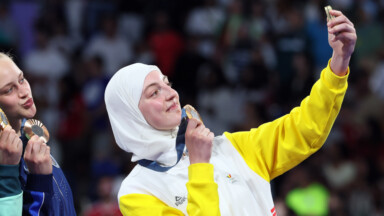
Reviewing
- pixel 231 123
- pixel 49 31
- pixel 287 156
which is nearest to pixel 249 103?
pixel 231 123

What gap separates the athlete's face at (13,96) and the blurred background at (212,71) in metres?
3.15

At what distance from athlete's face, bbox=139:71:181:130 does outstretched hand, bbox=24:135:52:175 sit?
0.46m

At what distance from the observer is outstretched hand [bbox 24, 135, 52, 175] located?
3.06 m

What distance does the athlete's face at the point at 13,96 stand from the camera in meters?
3.20

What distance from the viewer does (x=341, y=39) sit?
302 centimetres

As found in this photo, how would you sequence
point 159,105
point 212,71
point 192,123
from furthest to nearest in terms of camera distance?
point 212,71, point 159,105, point 192,123

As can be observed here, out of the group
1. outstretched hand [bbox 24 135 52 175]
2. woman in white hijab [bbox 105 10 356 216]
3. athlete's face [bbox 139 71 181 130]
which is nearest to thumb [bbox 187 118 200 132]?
woman in white hijab [bbox 105 10 356 216]

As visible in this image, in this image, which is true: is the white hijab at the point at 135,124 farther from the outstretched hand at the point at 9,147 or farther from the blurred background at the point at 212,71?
the blurred background at the point at 212,71

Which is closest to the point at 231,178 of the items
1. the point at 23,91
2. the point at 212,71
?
the point at 23,91

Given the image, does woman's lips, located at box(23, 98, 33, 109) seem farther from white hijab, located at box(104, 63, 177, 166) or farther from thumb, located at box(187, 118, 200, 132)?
thumb, located at box(187, 118, 200, 132)

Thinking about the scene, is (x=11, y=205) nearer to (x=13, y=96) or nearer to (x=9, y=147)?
(x=9, y=147)

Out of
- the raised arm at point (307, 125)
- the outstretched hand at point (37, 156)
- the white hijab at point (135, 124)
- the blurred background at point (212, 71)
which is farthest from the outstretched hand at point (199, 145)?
the blurred background at point (212, 71)

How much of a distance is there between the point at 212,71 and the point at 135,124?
455cm

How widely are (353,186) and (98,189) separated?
230 cm
